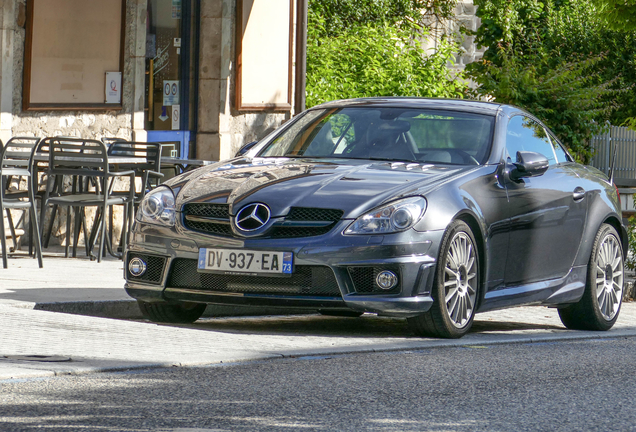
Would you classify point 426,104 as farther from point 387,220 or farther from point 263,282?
point 263,282

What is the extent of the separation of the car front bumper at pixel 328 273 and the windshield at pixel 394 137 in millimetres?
1062

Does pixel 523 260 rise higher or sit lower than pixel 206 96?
lower

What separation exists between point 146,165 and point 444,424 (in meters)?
7.74

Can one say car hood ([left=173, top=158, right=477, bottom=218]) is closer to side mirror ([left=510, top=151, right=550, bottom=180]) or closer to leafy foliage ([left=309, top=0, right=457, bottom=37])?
side mirror ([left=510, top=151, right=550, bottom=180])

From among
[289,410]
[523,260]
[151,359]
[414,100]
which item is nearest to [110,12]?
[414,100]

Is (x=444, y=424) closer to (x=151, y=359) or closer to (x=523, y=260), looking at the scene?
(x=151, y=359)

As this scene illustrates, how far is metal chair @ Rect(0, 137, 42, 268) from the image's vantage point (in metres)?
10.3

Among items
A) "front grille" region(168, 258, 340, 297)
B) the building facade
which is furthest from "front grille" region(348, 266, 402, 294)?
the building facade

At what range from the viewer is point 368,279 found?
7.18 meters

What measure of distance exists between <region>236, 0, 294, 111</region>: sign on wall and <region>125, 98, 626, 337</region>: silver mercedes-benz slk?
22.8 ft

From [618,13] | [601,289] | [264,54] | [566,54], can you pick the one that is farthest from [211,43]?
[566,54]

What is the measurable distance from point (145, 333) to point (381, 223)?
1.50 meters

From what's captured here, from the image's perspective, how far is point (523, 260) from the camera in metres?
8.20

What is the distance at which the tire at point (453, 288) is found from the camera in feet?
24.1
